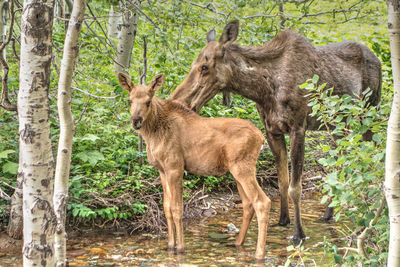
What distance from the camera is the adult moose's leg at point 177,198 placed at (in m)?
6.03

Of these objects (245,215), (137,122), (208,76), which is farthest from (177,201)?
(208,76)

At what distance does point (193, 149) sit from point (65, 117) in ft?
7.50

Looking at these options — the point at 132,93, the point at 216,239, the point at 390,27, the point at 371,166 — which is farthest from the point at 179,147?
the point at 390,27

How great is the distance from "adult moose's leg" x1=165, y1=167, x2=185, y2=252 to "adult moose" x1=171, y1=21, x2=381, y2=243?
1.08m

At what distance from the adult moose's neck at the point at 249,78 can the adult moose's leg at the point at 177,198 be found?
5.42 feet

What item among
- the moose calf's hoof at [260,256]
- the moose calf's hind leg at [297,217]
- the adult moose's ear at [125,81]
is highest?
the adult moose's ear at [125,81]

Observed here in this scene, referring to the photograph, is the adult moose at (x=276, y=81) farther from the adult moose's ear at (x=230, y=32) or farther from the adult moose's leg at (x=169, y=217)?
the adult moose's leg at (x=169, y=217)

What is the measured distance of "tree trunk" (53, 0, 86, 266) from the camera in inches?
160

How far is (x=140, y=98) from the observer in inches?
231

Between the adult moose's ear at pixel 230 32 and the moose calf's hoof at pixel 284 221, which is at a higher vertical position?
the adult moose's ear at pixel 230 32

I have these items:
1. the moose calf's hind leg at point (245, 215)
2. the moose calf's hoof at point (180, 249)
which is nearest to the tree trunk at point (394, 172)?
the moose calf's hind leg at point (245, 215)

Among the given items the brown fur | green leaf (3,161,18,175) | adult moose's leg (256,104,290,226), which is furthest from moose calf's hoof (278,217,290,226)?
green leaf (3,161,18,175)

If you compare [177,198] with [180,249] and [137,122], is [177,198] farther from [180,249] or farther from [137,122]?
[137,122]

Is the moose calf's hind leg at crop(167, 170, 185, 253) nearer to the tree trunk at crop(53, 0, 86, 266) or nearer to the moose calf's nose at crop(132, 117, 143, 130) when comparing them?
the moose calf's nose at crop(132, 117, 143, 130)
